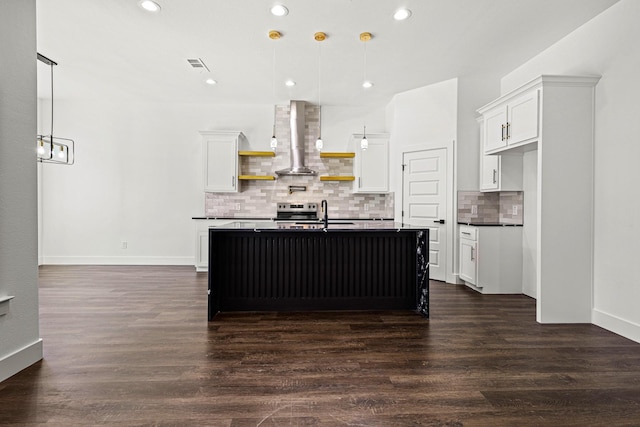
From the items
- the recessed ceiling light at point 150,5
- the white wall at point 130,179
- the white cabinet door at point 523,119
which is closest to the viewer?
the recessed ceiling light at point 150,5

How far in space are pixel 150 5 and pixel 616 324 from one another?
5.04 meters

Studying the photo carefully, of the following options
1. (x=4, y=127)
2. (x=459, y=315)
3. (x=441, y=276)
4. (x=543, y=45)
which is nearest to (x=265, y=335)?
(x=459, y=315)

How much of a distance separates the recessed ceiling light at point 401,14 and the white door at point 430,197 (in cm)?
215

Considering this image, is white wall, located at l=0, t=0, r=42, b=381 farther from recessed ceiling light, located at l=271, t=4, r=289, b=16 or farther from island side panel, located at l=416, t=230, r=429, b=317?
island side panel, located at l=416, t=230, r=429, b=317

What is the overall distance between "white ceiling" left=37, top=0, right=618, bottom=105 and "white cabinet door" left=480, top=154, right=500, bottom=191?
→ 121 centimetres

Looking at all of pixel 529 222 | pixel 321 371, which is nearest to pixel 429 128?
pixel 529 222

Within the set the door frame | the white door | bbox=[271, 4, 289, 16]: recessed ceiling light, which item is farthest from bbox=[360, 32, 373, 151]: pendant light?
the door frame

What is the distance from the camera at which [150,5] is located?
3.18m

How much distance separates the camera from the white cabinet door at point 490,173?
14.7 ft

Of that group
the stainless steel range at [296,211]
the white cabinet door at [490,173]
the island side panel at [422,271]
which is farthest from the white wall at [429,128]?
the island side panel at [422,271]

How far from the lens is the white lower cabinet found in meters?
4.43

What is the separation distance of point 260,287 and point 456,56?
358cm

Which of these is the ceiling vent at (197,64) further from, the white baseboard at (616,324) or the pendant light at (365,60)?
the white baseboard at (616,324)

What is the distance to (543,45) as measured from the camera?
12.9 ft
